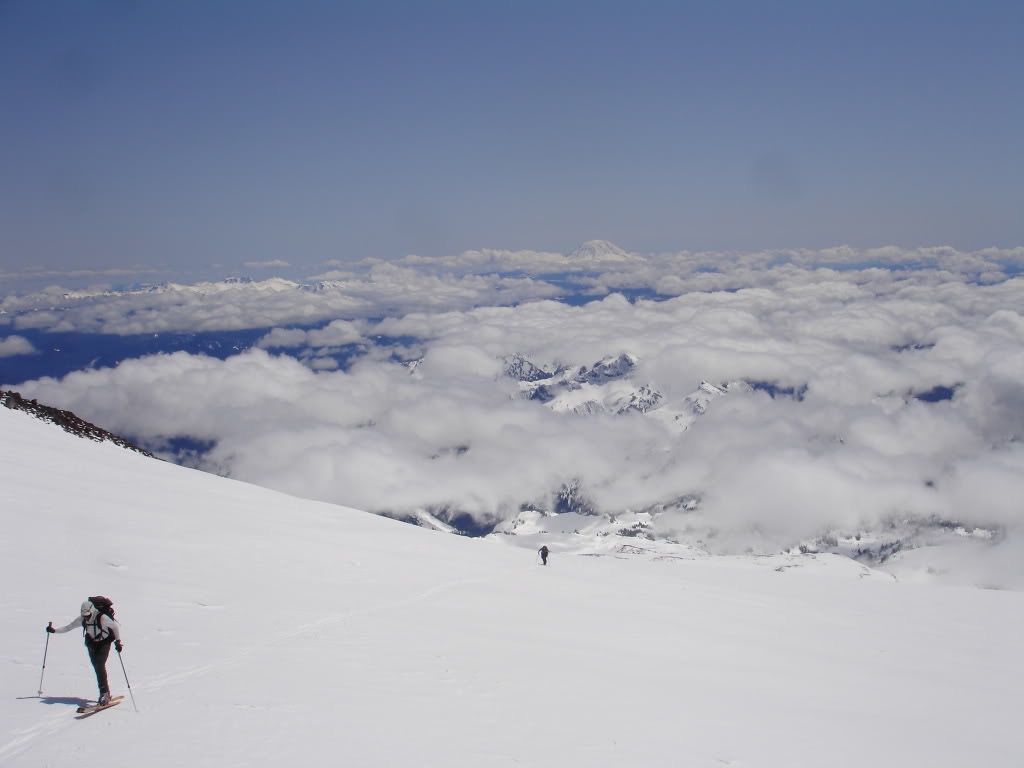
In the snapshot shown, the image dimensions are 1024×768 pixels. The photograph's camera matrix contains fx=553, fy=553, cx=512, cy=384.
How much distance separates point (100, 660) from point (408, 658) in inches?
226

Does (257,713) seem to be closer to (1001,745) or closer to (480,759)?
(480,759)

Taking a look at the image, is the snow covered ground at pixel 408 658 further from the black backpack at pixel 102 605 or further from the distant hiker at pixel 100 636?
the black backpack at pixel 102 605

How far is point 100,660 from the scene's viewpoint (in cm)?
870

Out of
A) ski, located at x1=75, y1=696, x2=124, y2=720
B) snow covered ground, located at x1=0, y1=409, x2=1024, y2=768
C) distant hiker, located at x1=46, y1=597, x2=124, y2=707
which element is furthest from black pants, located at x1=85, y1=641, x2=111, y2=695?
snow covered ground, located at x1=0, y1=409, x2=1024, y2=768

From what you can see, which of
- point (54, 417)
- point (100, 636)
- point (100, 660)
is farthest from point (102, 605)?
point (54, 417)

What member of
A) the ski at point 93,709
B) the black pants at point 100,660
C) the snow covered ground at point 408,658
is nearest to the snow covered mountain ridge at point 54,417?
the snow covered ground at point 408,658

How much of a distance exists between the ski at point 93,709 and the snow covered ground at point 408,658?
6.3 inches

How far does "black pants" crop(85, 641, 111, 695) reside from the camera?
861 centimetres

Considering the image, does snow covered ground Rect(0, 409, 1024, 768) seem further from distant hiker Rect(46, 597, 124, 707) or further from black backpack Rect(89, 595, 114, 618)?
black backpack Rect(89, 595, 114, 618)

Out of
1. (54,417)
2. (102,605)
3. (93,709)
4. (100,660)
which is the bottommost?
(93,709)

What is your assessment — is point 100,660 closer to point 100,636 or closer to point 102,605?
point 100,636

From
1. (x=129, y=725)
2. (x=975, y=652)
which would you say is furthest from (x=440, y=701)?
(x=975, y=652)

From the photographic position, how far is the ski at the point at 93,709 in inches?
325

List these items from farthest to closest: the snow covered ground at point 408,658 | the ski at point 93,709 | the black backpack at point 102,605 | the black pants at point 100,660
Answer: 1. the black backpack at point 102,605
2. the black pants at point 100,660
3. the snow covered ground at point 408,658
4. the ski at point 93,709
